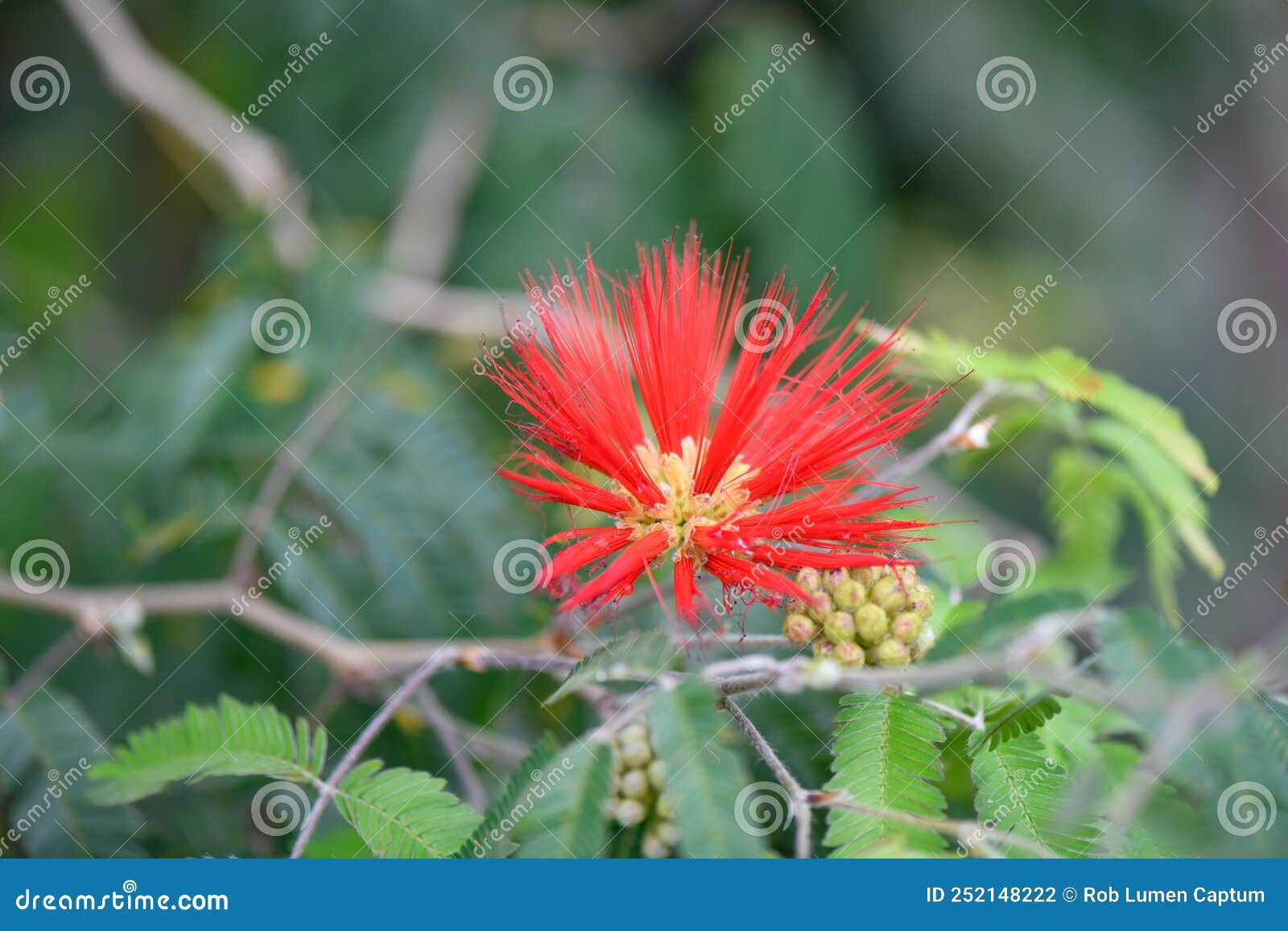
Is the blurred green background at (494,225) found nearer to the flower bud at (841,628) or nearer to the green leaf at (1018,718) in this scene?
the flower bud at (841,628)

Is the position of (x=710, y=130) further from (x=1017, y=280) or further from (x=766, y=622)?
(x=766, y=622)

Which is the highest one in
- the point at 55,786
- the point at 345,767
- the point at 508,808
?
the point at 508,808

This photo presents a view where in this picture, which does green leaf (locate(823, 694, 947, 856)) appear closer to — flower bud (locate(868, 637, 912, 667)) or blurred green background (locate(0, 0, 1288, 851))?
flower bud (locate(868, 637, 912, 667))

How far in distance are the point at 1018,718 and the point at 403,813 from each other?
0.92 m

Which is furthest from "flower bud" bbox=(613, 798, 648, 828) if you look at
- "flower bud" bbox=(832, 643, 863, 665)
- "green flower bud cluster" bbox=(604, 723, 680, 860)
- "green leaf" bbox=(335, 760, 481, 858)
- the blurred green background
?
the blurred green background

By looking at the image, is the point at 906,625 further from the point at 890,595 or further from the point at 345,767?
the point at 345,767

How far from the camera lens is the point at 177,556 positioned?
265 cm

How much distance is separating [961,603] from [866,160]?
113 inches

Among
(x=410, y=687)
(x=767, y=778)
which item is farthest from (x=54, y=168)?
(x=767, y=778)

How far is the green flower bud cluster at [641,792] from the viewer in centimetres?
162

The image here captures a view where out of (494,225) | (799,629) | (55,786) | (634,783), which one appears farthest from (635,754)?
(494,225)

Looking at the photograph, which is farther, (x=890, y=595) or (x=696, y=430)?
(x=696, y=430)

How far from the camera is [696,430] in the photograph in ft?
5.50

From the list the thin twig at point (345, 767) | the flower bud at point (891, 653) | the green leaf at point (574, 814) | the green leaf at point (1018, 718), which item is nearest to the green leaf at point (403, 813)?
the thin twig at point (345, 767)
